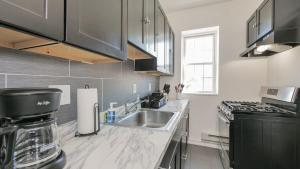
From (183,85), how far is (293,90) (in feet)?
5.46

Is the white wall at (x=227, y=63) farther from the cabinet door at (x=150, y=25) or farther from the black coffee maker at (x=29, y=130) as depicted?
the black coffee maker at (x=29, y=130)

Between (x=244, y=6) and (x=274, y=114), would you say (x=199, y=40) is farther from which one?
(x=274, y=114)

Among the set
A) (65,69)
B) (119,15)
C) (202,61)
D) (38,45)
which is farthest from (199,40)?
(38,45)

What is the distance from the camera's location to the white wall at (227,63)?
258cm

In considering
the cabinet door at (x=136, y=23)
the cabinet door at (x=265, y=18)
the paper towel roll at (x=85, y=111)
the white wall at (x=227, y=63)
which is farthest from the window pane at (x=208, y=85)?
the paper towel roll at (x=85, y=111)

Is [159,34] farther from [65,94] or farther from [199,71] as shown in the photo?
[199,71]

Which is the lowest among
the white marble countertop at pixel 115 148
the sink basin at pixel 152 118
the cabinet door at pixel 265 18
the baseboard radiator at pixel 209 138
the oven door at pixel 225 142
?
the baseboard radiator at pixel 209 138

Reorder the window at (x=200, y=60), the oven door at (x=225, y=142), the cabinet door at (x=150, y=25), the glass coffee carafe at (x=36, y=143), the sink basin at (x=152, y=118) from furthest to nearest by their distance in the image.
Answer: the window at (x=200, y=60), the oven door at (x=225, y=142), the sink basin at (x=152, y=118), the cabinet door at (x=150, y=25), the glass coffee carafe at (x=36, y=143)

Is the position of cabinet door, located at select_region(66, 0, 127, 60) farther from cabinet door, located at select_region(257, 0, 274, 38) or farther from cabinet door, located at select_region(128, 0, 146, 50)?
cabinet door, located at select_region(257, 0, 274, 38)

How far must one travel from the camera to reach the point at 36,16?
0.48 m

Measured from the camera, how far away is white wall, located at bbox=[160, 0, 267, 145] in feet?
8.45

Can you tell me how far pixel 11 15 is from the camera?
413 mm

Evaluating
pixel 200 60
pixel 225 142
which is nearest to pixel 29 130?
pixel 225 142

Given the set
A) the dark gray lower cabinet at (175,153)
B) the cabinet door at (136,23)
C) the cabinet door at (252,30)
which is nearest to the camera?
the dark gray lower cabinet at (175,153)
